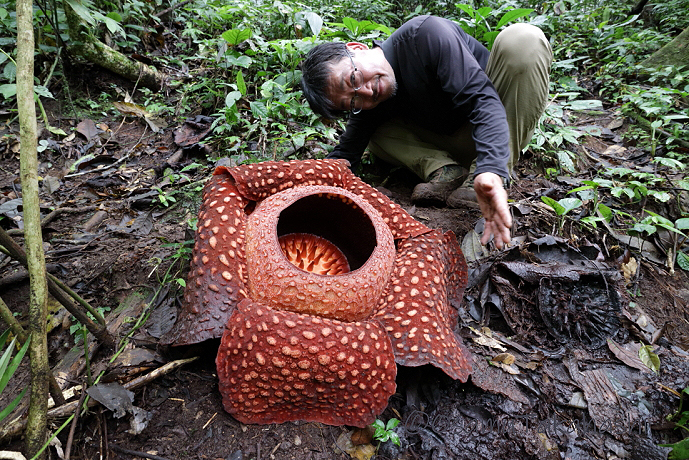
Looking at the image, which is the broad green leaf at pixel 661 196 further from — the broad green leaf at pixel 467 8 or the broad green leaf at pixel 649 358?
the broad green leaf at pixel 467 8

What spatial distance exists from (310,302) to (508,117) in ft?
8.77

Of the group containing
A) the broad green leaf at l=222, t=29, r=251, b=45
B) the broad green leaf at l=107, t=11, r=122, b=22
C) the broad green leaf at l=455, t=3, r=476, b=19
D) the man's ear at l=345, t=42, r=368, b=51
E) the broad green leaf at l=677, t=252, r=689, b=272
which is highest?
the broad green leaf at l=107, t=11, r=122, b=22

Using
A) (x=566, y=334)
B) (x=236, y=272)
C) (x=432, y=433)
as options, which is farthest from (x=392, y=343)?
(x=566, y=334)

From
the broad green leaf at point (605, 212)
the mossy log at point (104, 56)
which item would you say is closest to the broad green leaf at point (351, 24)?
the mossy log at point (104, 56)

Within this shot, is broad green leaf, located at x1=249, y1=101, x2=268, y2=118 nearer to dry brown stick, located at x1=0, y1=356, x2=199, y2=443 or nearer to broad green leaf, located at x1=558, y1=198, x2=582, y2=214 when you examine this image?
dry brown stick, located at x1=0, y1=356, x2=199, y2=443

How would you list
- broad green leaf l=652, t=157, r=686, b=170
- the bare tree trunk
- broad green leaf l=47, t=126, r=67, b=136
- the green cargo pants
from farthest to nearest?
broad green leaf l=47, t=126, r=67, b=136, broad green leaf l=652, t=157, r=686, b=170, the green cargo pants, the bare tree trunk

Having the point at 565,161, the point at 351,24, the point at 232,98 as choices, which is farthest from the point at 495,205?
the point at 351,24

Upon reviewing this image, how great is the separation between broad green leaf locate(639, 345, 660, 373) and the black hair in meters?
2.66

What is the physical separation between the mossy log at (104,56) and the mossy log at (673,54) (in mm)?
6560

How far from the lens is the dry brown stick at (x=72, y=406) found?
156 centimetres

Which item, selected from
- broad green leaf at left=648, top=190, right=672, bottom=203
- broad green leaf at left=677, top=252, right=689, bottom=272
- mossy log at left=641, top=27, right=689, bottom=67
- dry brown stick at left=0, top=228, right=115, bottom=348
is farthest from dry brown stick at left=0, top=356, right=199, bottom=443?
mossy log at left=641, top=27, right=689, bottom=67

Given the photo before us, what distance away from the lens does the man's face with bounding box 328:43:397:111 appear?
9.91 ft

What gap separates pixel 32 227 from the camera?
129 centimetres

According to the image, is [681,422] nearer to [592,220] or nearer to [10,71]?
[592,220]
